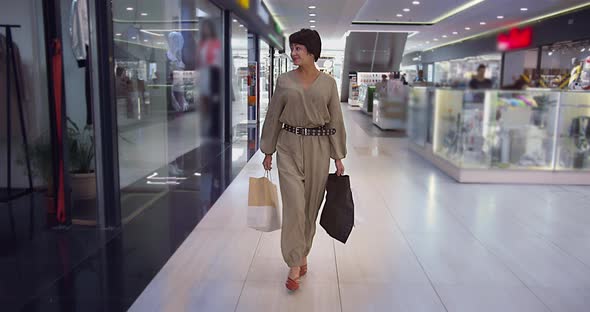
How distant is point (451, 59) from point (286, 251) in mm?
1530

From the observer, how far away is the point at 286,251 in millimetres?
2619

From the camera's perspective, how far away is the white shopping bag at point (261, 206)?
8.64ft

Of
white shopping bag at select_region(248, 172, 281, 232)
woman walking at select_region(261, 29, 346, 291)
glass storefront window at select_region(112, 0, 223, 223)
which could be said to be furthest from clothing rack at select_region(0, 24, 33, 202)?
woman walking at select_region(261, 29, 346, 291)

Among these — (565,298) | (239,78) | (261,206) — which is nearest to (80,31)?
(261,206)

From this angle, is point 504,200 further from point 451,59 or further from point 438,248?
point 451,59

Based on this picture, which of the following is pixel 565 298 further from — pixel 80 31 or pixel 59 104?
pixel 80 31

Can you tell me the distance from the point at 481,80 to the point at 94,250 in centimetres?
274

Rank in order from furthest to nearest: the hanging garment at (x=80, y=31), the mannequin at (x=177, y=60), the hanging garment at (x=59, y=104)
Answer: the hanging garment at (x=80, y=31)
the hanging garment at (x=59, y=104)
the mannequin at (x=177, y=60)

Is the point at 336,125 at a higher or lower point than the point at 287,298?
higher

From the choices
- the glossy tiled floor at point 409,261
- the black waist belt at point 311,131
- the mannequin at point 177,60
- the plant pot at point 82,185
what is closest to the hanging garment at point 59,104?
the plant pot at point 82,185

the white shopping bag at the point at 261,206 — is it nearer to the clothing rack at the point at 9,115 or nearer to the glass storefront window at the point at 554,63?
the glass storefront window at the point at 554,63

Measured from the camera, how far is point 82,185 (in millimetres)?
4219

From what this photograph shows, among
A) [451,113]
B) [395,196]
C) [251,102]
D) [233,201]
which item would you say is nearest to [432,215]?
[395,196]

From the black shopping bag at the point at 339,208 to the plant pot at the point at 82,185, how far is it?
237 cm
